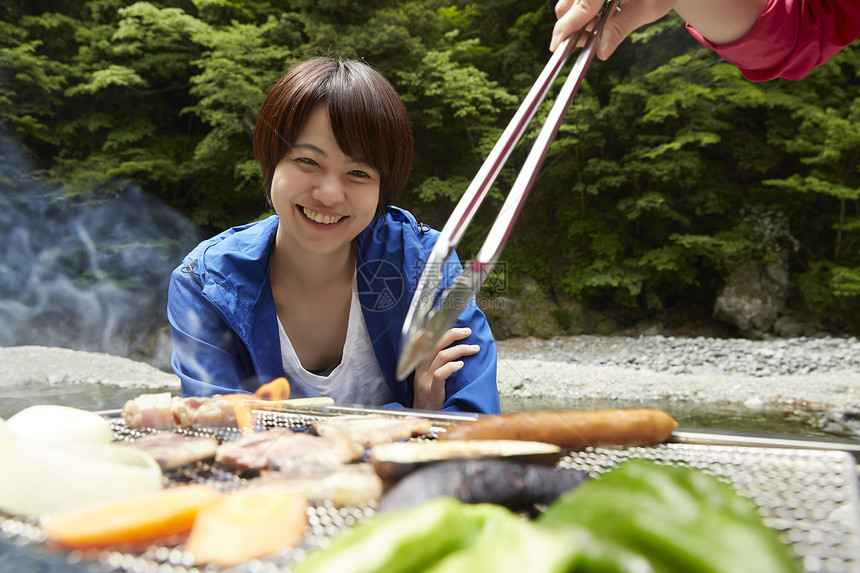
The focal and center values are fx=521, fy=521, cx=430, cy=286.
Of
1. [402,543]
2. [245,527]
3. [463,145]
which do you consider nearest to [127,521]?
[245,527]

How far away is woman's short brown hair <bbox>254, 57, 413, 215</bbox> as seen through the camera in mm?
1575

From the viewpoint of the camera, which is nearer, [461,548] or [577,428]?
[461,548]

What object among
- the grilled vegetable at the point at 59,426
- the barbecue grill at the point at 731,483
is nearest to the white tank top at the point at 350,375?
the barbecue grill at the point at 731,483

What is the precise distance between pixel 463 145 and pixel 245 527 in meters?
8.87

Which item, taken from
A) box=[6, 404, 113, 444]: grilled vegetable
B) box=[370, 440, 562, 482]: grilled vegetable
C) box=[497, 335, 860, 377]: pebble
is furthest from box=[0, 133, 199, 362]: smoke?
box=[370, 440, 562, 482]: grilled vegetable

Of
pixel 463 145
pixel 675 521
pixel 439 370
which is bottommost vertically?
pixel 439 370

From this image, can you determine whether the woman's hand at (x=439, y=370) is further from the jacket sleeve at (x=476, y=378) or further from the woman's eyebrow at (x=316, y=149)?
the woman's eyebrow at (x=316, y=149)

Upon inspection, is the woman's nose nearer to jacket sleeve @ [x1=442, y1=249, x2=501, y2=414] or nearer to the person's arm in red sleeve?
jacket sleeve @ [x1=442, y1=249, x2=501, y2=414]

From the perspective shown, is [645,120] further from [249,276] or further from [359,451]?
[359,451]

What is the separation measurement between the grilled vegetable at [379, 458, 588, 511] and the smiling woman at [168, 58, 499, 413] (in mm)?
879

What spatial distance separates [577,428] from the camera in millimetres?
878

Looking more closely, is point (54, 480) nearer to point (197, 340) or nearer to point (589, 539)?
point (589, 539)

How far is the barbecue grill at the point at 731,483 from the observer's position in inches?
21.2

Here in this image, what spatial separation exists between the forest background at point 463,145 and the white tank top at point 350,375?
673 cm
